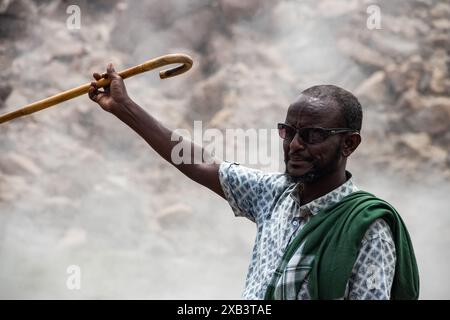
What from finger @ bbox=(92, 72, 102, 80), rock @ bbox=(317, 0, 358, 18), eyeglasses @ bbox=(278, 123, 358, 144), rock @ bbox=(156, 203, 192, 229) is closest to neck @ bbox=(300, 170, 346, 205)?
eyeglasses @ bbox=(278, 123, 358, 144)

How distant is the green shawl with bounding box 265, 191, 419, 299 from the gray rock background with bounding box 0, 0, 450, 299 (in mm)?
3972

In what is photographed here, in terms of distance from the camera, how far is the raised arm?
7.19 ft

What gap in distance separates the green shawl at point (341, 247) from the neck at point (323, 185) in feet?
0.29

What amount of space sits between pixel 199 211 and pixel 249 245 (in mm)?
592

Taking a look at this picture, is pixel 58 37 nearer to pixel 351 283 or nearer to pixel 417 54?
pixel 417 54

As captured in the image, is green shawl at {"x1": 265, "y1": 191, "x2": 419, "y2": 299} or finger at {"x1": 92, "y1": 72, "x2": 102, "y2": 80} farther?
finger at {"x1": 92, "y1": 72, "x2": 102, "y2": 80}

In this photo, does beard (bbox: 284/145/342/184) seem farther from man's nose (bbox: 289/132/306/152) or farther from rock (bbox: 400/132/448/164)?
rock (bbox: 400/132/448/164)

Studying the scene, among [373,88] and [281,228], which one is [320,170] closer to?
[281,228]

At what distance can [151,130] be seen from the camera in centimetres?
220

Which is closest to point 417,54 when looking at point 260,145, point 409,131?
point 409,131

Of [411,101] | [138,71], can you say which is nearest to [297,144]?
[138,71]

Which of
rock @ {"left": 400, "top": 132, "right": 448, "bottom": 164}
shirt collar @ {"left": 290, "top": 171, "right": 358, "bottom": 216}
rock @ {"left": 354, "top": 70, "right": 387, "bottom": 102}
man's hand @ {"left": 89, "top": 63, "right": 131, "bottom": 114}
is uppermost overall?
rock @ {"left": 354, "top": 70, "right": 387, "bottom": 102}
